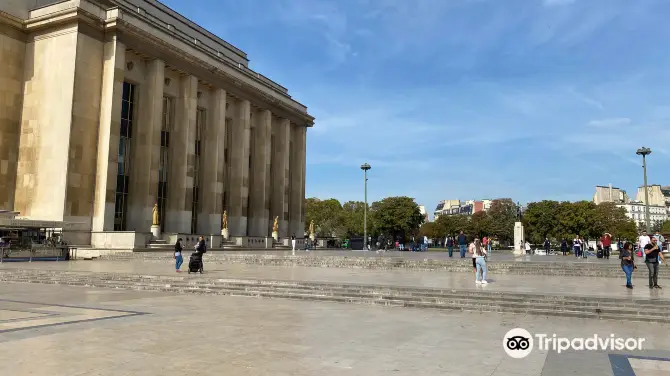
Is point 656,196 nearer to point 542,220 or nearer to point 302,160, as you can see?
point 542,220

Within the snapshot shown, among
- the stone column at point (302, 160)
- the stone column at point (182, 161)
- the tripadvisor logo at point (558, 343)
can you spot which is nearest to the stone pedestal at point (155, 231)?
the stone column at point (182, 161)

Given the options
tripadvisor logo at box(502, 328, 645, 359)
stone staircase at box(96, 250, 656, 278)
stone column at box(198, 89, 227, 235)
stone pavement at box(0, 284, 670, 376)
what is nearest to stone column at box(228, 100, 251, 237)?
stone column at box(198, 89, 227, 235)

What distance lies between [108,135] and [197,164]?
11.4 m

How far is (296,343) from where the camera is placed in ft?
25.1

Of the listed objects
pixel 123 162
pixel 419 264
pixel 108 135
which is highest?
pixel 108 135

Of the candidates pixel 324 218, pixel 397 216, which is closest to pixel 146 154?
pixel 397 216

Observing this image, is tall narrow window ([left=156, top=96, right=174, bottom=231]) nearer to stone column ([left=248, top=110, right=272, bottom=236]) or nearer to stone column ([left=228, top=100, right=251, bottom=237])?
stone column ([left=228, top=100, right=251, bottom=237])

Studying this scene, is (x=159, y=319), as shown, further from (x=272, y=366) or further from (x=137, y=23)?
(x=137, y=23)

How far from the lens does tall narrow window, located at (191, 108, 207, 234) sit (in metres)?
45.3

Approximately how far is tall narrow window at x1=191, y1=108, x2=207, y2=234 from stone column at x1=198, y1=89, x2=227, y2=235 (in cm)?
54

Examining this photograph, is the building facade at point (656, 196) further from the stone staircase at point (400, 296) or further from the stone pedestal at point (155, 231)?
the stone staircase at point (400, 296)

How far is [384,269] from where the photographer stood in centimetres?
2388

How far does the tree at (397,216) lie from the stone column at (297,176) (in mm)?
31926

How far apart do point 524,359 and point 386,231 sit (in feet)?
283
